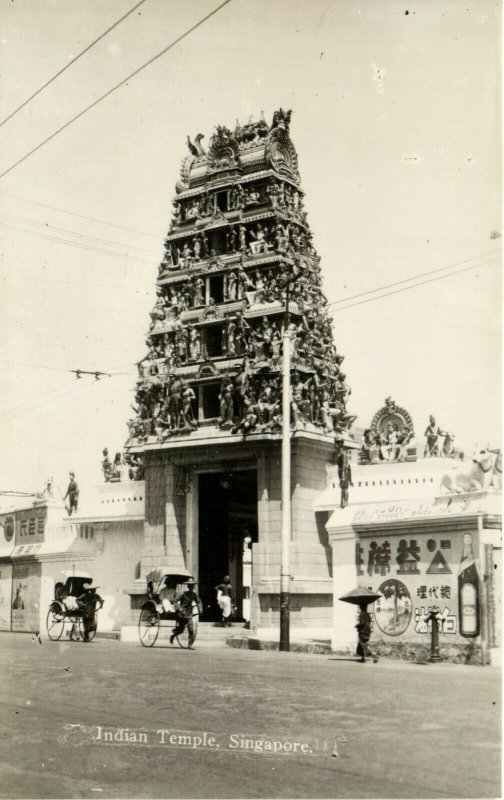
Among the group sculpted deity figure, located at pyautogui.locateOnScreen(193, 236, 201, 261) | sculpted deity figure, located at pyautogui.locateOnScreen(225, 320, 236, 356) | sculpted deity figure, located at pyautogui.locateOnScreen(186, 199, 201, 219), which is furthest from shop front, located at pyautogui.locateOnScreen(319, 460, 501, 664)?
sculpted deity figure, located at pyautogui.locateOnScreen(186, 199, 201, 219)

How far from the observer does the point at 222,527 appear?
37219mm

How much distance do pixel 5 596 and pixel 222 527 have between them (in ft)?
34.9

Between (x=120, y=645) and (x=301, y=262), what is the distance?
14.7 metres

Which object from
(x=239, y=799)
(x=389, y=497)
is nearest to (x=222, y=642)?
(x=389, y=497)

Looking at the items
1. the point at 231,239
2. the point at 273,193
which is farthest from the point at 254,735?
the point at 231,239

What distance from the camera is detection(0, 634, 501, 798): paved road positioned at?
9.48 metres

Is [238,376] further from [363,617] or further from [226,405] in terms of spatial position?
[363,617]

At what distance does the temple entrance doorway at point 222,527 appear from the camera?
35594 millimetres

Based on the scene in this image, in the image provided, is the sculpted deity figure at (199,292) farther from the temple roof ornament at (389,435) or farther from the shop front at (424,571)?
the shop front at (424,571)

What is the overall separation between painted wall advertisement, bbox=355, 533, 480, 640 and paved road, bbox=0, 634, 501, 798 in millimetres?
3491

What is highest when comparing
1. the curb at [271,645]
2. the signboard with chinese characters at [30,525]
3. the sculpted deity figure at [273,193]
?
the sculpted deity figure at [273,193]

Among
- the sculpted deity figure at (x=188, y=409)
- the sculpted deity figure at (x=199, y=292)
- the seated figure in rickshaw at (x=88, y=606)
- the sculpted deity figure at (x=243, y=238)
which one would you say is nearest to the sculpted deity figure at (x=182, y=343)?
the sculpted deity figure at (x=199, y=292)

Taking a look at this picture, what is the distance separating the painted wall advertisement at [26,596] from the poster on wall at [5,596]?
0.35 meters

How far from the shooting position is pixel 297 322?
32219 mm
